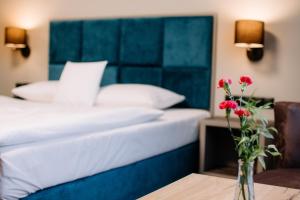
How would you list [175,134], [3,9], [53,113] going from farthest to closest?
[3,9]
[175,134]
[53,113]

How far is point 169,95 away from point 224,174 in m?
0.65

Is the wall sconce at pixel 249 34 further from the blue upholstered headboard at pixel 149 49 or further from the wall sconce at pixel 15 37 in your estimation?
the wall sconce at pixel 15 37

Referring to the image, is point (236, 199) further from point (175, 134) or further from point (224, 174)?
point (224, 174)

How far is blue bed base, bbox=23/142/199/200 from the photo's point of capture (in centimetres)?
201

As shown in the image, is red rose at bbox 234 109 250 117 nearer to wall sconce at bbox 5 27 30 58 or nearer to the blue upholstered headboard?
the blue upholstered headboard

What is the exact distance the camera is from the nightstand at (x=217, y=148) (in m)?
2.94

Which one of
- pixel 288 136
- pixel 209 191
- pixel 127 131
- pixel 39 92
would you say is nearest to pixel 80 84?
pixel 39 92

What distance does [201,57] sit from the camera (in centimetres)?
321

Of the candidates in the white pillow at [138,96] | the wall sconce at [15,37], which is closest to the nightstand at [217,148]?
the white pillow at [138,96]

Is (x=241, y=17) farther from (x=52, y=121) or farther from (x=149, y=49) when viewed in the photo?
(x=52, y=121)

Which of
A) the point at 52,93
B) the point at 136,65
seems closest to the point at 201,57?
the point at 136,65

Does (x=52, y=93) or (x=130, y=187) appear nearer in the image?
(x=130, y=187)

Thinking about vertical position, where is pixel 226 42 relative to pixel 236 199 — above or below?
above

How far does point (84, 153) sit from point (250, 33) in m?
1.39
